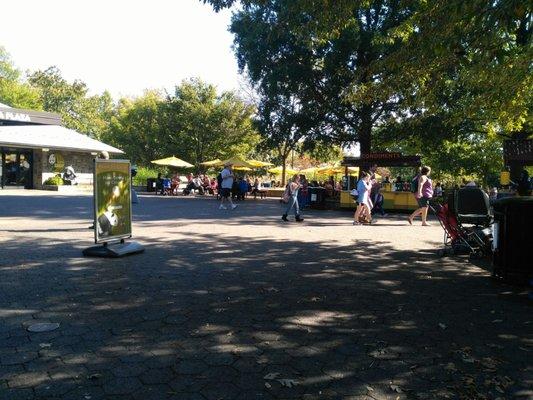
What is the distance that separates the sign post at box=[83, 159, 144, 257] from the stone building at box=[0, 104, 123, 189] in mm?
20636

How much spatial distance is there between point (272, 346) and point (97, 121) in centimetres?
6623

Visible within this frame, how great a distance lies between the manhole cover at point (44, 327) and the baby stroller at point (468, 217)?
6.39 meters

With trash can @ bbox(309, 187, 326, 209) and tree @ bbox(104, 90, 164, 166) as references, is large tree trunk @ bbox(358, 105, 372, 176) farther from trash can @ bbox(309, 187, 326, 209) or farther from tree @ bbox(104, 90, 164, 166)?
tree @ bbox(104, 90, 164, 166)

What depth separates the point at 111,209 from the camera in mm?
7285

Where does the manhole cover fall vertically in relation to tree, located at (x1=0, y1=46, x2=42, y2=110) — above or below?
below

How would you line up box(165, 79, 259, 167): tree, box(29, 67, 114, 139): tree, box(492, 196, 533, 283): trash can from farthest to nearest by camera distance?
1. box(29, 67, 114, 139): tree
2. box(165, 79, 259, 167): tree
3. box(492, 196, 533, 283): trash can

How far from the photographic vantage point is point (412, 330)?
4.09 m

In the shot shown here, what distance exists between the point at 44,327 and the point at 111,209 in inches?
139

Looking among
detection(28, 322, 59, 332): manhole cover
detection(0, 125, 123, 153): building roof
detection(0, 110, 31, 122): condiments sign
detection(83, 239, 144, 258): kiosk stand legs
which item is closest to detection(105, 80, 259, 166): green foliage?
detection(0, 125, 123, 153): building roof

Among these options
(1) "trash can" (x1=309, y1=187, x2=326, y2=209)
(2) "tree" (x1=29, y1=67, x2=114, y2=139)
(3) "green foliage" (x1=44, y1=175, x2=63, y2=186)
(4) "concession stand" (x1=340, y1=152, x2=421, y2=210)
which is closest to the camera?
(4) "concession stand" (x1=340, y1=152, x2=421, y2=210)

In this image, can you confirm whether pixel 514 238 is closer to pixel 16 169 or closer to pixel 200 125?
pixel 16 169

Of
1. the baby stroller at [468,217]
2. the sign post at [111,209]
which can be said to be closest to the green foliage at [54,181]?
the sign post at [111,209]

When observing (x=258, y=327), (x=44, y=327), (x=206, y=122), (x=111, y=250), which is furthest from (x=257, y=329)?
(x=206, y=122)

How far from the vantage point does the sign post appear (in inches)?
273
